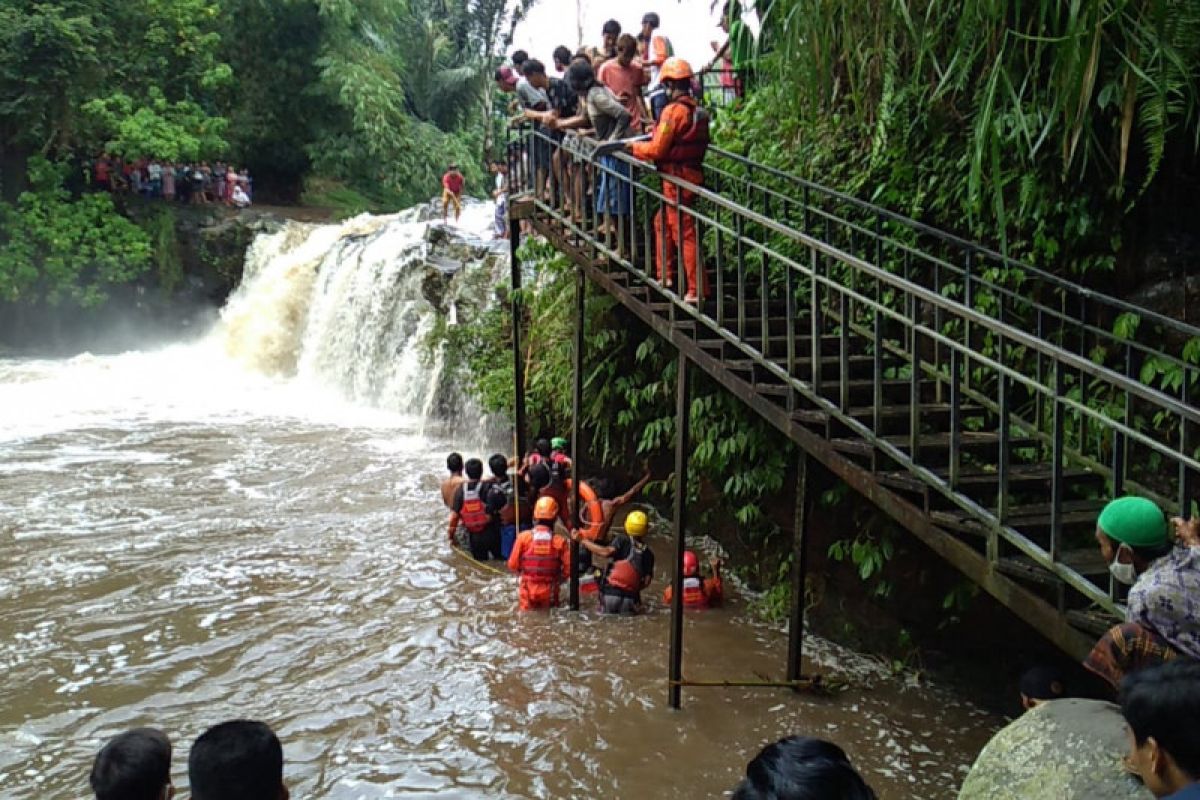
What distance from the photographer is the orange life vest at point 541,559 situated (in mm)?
7582

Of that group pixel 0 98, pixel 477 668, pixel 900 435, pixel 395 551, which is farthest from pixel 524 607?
pixel 0 98

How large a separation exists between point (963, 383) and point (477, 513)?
4.89m

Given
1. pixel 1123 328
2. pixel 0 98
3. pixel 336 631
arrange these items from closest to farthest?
pixel 1123 328, pixel 336 631, pixel 0 98

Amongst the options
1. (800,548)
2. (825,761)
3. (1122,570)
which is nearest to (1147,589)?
(1122,570)

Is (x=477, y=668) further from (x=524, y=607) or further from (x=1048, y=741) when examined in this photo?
(x=1048, y=741)

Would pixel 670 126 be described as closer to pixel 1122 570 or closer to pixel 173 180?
pixel 1122 570

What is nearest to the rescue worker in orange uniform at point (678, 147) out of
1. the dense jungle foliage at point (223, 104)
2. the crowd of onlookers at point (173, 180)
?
the dense jungle foliage at point (223, 104)

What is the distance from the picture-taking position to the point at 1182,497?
324 cm

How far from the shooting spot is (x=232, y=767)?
2.50m

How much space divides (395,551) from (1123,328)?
6854 mm

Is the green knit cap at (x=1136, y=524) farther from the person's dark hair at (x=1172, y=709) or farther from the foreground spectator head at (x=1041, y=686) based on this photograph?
the person's dark hair at (x=1172, y=709)

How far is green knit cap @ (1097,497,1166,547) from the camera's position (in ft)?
10.1

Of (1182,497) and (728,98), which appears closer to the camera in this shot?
(1182,497)

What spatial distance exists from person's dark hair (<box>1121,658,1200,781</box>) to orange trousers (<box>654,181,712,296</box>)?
3.95m
